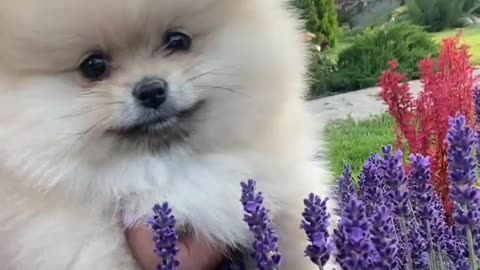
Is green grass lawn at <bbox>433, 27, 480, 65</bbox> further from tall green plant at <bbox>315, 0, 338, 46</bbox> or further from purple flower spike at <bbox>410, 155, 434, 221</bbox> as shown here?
purple flower spike at <bbox>410, 155, 434, 221</bbox>

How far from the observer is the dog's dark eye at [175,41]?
131 cm

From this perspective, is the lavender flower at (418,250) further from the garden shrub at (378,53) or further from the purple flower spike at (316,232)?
the garden shrub at (378,53)

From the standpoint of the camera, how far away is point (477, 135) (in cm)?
122

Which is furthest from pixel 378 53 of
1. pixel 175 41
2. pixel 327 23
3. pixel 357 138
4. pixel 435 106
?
pixel 175 41

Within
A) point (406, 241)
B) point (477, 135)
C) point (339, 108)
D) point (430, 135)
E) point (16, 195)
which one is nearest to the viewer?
point (406, 241)

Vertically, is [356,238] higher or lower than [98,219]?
higher

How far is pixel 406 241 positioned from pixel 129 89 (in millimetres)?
527

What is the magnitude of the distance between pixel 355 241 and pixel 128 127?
0.60m

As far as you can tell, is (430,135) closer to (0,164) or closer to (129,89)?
(129,89)

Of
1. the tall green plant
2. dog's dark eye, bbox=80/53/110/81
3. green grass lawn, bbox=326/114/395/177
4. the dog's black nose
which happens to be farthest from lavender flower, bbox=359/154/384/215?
the tall green plant

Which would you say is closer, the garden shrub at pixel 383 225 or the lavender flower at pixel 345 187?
the garden shrub at pixel 383 225

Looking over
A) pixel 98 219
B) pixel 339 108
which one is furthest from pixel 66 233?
pixel 339 108

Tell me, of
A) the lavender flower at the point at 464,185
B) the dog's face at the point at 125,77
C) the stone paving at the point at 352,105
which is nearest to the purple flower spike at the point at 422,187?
the lavender flower at the point at 464,185

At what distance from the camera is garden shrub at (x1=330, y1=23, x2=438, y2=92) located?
5.49m
